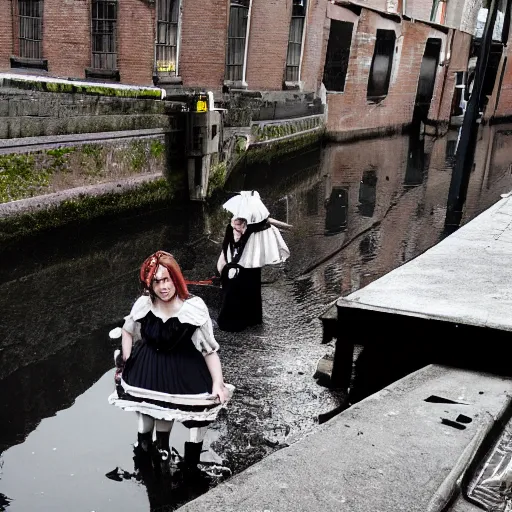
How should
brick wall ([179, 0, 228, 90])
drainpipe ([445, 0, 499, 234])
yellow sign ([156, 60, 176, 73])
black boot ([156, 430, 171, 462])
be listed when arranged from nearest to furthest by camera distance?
black boot ([156, 430, 171, 462])
drainpipe ([445, 0, 499, 234])
yellow sign ([156, 60, 176, 73])
brick wall ([179, 0, 228, 90])

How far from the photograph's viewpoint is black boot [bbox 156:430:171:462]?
5188 mm

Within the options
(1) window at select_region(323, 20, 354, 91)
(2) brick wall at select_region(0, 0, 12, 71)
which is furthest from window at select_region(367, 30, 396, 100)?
(2) brick wall at select_region(0, 0, 12, 71)

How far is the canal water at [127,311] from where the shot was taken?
5.27m

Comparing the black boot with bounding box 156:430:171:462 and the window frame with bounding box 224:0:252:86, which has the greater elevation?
the window frame with bounding box 224:0:252:86

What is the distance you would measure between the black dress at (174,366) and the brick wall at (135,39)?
56.7 feet

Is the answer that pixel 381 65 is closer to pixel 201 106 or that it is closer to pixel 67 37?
pixel 67 37

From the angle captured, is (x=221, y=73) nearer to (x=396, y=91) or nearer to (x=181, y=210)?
(x=181, y=210)

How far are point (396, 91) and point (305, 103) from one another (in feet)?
28.7

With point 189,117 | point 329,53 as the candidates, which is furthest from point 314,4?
point 189,117

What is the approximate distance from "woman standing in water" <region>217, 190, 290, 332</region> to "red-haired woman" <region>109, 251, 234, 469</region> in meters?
2.84

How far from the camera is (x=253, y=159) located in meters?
20.5

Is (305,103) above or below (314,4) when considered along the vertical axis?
below

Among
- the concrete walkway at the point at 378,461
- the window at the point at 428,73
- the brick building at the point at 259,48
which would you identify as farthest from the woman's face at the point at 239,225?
the window at the point at 428,73

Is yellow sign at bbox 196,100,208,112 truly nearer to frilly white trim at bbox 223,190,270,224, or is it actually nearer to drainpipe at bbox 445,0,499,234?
drainpipe at bbox 445,0,499,234
